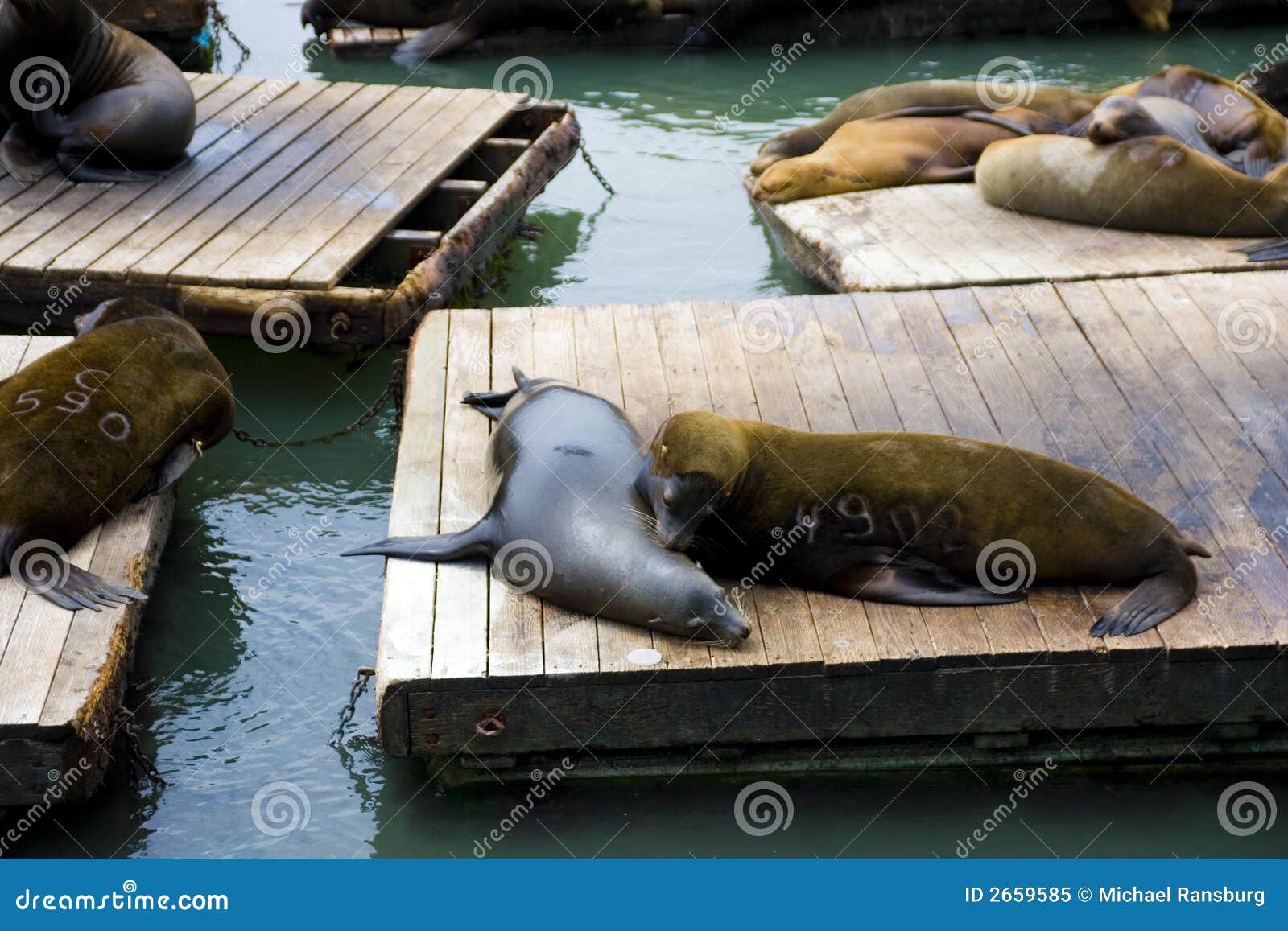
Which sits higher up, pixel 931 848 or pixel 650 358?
pixel 650 358

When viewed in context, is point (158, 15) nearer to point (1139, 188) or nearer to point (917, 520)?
point (1139, 188)

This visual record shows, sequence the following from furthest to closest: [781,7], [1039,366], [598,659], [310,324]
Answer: [781,7] < [310,324] < [1039,366] < [598,659]

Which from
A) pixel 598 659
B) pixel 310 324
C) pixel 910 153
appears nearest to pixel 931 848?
pixel 598 659

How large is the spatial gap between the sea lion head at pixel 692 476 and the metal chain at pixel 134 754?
1.51 meters

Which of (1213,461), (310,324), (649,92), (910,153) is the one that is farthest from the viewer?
(649,92)

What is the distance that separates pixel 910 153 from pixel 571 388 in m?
3.48

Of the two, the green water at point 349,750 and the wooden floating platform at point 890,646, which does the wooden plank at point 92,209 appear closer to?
the green water at point 349,750

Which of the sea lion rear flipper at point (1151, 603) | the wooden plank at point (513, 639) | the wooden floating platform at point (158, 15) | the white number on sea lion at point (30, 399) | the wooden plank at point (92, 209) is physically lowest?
the wooden floating platform at point (158, 15)

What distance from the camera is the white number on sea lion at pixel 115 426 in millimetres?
4520

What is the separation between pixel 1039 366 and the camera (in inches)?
205

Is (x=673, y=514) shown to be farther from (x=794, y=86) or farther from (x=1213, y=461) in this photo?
(x=794, y=86)

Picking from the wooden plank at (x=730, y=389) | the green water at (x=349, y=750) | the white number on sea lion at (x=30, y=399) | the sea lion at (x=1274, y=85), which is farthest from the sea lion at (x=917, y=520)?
the sea lion at (x=1274, y=85)

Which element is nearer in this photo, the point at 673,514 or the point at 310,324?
the point at 673,514

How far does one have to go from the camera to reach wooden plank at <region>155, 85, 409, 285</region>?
612 cm
